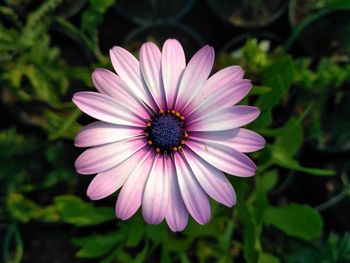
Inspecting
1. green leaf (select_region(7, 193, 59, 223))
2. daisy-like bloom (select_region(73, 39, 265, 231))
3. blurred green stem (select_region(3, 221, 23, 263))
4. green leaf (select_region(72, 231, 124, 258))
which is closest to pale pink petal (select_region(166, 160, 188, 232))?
daisy-like bloom (select_region(73, 39, 265, 231))

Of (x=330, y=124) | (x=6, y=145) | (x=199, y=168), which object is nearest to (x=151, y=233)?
(x=199, y=168)

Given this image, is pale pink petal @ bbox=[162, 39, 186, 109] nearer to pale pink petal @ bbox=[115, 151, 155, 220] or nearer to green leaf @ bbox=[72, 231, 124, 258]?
pale pink petal @ bbox=[115, 151, 155, 220]

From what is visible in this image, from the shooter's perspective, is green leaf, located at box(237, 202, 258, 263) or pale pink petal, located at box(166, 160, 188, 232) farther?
green leaf, located at box(237, 202, 258, 263)

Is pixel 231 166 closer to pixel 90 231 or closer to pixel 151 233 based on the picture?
pixel 151 233

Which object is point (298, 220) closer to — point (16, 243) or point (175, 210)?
point (175, 210)

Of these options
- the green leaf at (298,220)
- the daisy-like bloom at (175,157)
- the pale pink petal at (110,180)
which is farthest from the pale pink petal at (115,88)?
the green leaf at (298,220)

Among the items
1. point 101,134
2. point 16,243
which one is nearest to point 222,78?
point 101,134
